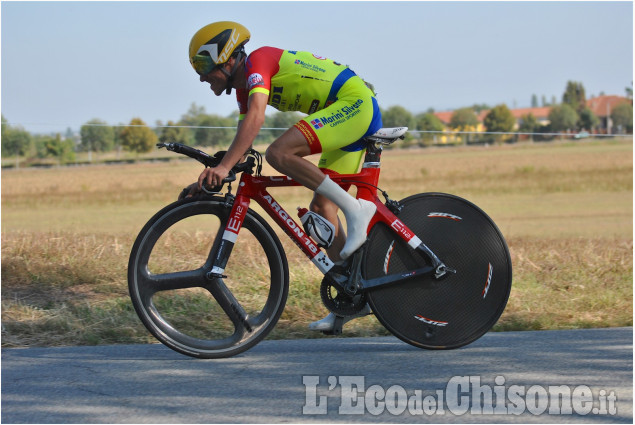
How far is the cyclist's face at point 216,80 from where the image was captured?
4.92 metres

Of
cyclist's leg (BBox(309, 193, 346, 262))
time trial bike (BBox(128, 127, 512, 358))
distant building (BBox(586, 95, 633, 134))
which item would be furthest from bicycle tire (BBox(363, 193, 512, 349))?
distant building (BBox(586, 95, 633, 134))

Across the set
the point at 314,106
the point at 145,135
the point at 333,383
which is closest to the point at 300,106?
the point at 314,106

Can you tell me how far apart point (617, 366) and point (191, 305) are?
283 centimetres

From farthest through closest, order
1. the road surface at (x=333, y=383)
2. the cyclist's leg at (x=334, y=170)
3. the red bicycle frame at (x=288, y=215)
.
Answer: the cyclist's leg at (x=334, y=170)
the red bicycle frame at (x=288, y=215)
the road surface at (x=333, y=383)

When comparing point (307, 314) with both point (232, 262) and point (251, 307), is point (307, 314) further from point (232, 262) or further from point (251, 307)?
point (232, 262)

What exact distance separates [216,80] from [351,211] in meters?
Answer: 1.04

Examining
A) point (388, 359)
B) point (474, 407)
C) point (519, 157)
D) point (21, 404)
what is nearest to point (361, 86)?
point (388, 359)

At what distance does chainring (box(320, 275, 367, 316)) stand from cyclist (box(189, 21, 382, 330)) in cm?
8

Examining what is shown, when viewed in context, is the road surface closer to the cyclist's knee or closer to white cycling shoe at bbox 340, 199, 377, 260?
white cycling shoe at bbox 340, 199, 377, 260

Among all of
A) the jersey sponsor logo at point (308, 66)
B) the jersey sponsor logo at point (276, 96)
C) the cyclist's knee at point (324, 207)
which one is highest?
the jersey sponsor logo at point (308, 66)

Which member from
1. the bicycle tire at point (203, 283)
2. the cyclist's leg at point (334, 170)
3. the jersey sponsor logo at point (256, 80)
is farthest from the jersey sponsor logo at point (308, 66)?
the bicycle tire at point (203, 283)

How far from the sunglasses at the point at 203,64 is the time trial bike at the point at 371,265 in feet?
1.42

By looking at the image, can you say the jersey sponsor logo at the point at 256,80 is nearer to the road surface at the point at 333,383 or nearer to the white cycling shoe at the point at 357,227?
the white cycling shoe at the point at 357,227

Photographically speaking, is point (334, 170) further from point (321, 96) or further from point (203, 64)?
point (203, 64)
